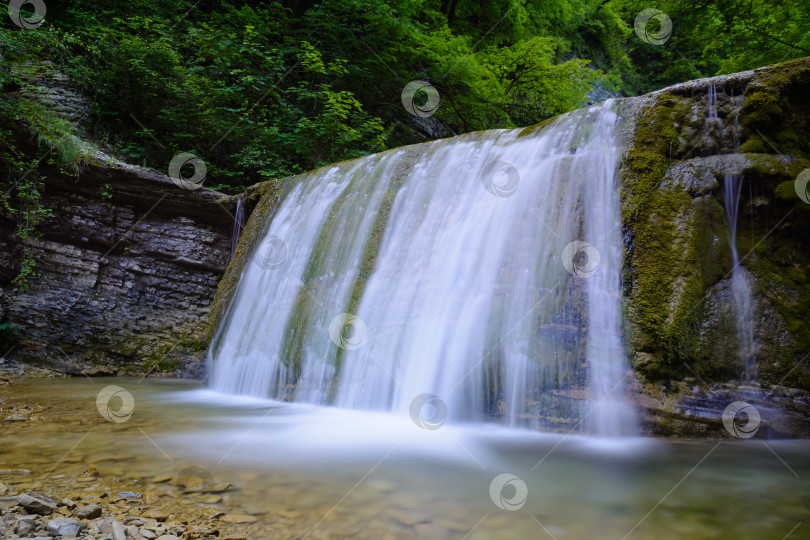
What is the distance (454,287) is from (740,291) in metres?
2.16

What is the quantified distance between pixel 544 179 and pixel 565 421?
2.23 meters

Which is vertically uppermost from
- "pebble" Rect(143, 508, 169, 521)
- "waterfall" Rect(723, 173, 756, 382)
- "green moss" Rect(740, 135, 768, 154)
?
"green moss" Rect(740, 135, 768, 154)

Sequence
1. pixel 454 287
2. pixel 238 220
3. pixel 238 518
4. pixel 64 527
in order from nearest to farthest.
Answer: pixel 64 527, pixel 238 518, pixel 454 287, pixel 238 220

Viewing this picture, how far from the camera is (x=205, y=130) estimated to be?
29.8ft

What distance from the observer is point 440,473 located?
241 centimetres

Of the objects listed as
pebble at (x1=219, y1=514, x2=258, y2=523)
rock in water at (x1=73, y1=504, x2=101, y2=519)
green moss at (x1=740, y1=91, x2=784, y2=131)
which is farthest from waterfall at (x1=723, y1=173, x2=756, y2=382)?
rock in water at (x1=73, y1=504, x2=101, y2=519)

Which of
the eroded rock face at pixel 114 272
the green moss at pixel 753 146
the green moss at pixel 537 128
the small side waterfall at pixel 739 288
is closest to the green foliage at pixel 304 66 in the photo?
the eroded rock face at pixel 114 272

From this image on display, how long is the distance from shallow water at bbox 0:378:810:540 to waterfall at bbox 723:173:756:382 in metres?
0.58

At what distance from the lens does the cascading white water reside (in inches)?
137

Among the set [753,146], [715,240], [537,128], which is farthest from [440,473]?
[537,128]

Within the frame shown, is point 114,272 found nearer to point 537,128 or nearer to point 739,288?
point 537,128

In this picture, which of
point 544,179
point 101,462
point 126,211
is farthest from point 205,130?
point 101,462

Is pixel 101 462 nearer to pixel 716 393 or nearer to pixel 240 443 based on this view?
pixel 240 443

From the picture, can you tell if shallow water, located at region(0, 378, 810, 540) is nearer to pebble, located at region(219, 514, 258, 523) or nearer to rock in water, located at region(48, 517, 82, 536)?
pebble, located at region(219, 514, 258, 523)
